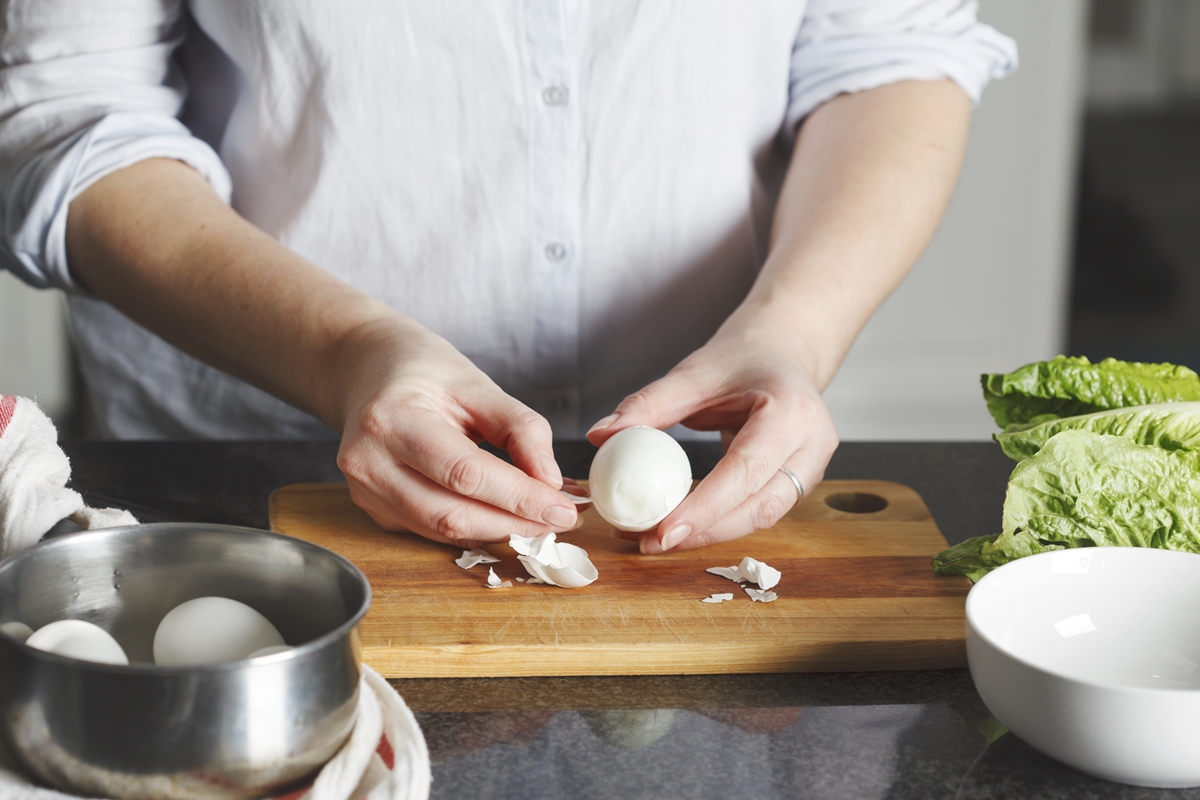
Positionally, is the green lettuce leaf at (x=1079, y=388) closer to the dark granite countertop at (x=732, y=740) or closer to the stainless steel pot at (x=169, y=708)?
the dark granite countertop at (x=732, y=740)

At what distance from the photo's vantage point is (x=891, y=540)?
3.44ft

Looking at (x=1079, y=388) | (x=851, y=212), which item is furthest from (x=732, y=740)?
(x=851, y=212)

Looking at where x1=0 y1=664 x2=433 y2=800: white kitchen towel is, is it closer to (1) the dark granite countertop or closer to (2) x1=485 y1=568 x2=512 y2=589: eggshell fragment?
(1) the dark granite countertop

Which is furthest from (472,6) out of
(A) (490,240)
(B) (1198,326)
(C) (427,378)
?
(B) (1198,326)

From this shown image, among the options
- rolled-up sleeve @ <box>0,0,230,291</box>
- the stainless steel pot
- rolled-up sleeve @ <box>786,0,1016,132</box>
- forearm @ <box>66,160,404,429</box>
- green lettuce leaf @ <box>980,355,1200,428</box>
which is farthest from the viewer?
rolled-up sleeve @ <box>786,0,1016,132</box>

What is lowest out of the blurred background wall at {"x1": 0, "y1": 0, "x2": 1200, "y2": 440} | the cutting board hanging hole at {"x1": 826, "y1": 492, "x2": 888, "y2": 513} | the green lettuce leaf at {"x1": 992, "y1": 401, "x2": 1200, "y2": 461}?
the blurred background wall at {"x1": 0, "y1": 0, "x2": 1200, "y2": 440}

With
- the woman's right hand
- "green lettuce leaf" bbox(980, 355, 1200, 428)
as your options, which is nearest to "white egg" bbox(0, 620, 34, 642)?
the woman's right hand

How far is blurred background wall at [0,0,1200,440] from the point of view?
3363mm

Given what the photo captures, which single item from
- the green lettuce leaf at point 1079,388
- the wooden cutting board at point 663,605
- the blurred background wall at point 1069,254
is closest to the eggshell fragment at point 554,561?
the wooden cutting board at point 663,605

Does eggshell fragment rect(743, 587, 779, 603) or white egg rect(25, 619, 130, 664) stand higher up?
white egg rect(25, 619, 130, 664)

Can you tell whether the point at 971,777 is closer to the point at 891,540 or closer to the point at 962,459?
the point at 891,540

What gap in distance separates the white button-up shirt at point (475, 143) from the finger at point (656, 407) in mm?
374

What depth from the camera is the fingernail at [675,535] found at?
96 cm

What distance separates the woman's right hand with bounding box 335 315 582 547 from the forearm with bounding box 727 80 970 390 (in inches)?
12.3
